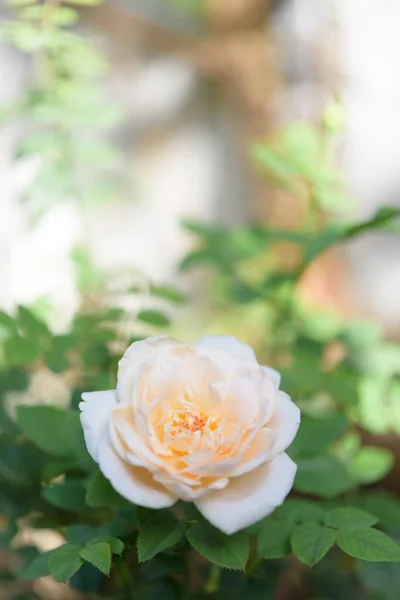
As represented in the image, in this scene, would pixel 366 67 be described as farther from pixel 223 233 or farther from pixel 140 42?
pixel 140 42

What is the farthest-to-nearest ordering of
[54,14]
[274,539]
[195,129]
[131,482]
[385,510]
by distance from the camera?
[195,129] < [54,14] < [385,510] < [274,539] < [131,482]

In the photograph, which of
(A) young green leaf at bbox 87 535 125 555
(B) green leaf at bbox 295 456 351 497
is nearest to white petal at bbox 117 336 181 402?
(A) young green leaf at bbox 87 535 125 555

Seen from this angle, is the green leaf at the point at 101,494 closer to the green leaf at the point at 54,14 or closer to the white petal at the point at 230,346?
the white petal at the point at 230,346

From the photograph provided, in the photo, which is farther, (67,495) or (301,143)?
(301,143)

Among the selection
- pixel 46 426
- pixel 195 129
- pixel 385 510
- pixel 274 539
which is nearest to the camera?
pixel 274 539

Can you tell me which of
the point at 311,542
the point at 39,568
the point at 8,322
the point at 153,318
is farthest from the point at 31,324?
the point at 311,542

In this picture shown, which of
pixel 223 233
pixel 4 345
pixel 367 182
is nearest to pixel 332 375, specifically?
pixel 223 233

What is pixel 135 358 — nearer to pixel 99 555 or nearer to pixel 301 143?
pixel 99 555
